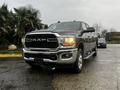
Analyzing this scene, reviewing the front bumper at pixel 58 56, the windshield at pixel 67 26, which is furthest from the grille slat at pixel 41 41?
the windshield at pixel 67 26

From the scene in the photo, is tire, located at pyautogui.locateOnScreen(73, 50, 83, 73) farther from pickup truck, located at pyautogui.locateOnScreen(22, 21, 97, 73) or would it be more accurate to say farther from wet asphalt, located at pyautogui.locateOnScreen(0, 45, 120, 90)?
wet asphalt, located at pyautogui.locateOnScreen(0, 45, 120, 90)

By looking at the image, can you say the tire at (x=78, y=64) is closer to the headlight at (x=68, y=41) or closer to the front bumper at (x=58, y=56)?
the front bumper at (x=58, y=56)

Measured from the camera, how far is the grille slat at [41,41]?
22.0 feet

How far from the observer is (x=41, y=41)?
695 centimetres

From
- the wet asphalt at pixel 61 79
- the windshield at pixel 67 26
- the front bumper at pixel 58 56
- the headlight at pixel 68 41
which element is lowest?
the wet asphalt at pixel 61 79

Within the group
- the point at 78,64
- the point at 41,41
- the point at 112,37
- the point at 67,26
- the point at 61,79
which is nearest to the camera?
the point at 61,79

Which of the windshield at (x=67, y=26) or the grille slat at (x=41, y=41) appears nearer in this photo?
the grille slat at (x=41, y=41)

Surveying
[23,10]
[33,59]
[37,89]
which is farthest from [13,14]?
[37,89]

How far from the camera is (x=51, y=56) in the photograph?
668 centimetres

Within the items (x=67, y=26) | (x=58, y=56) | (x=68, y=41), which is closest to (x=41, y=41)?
(x=58, y=56)

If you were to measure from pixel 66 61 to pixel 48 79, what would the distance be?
872 mm

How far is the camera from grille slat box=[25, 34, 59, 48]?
6.72 m

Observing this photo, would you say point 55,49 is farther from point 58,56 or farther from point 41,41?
point 41,41

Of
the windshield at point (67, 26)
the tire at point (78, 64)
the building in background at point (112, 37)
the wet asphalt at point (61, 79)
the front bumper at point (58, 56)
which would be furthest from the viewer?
the building in background at point (112, 37)
